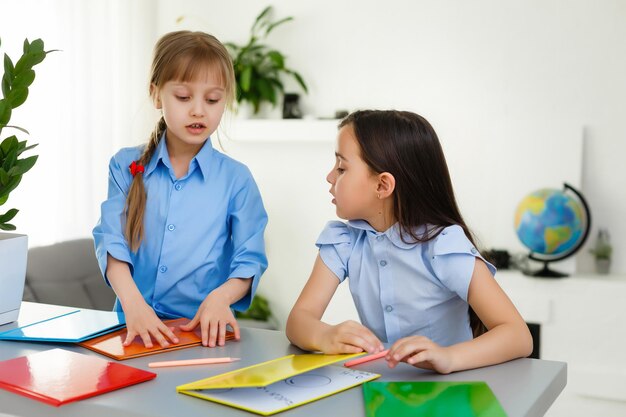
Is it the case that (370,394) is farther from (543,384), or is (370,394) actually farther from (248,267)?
(248,267)

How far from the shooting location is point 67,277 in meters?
3.06

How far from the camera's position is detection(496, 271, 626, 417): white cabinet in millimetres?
3443

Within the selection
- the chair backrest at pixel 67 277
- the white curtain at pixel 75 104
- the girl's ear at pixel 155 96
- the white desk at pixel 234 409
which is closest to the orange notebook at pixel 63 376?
the white desk at pixel 234 409

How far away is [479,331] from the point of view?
1.58 m

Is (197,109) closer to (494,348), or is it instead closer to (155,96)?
(155,96)

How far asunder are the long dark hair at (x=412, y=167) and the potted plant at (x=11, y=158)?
653 millimetres

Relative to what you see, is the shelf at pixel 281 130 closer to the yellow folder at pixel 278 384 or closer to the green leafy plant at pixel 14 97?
the green leafy plant at pixel 14 97

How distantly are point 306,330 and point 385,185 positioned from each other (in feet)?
1.17

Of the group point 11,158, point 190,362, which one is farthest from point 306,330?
point 11,158

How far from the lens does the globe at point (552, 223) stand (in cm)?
351

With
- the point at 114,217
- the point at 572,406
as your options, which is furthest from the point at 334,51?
the point at 114,217

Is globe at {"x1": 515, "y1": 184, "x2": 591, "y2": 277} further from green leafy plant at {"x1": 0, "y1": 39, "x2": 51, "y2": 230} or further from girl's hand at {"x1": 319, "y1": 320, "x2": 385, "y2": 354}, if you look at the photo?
green leafy plant at {"x1": 0, "y1": 39, "x2": 51, "y2": 230}

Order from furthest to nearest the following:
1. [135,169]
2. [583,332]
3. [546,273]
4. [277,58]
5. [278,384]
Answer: [277,58]
[546,273]
[583,332]
[135,169]
[278,384]

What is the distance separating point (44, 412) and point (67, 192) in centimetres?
283
